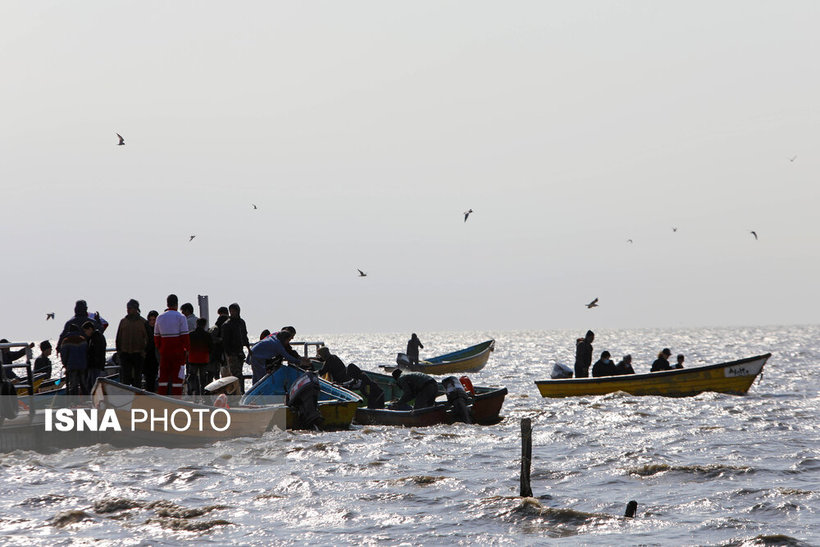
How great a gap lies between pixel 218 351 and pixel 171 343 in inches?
137

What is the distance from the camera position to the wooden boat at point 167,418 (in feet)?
52.1

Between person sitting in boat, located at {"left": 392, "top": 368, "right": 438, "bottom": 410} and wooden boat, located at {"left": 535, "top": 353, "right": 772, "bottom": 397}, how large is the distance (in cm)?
803

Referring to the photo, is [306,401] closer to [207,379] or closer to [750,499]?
[207,379]

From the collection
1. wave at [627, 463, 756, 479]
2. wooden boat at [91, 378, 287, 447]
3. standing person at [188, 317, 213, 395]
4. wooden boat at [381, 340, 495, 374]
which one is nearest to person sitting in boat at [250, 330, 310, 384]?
standing person at [188, 317, 213, 395]

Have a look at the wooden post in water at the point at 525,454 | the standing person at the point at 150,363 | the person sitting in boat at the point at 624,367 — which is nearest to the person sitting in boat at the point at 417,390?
the standing person at the point at 150,363

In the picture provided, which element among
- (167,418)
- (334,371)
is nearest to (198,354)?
(167,418)

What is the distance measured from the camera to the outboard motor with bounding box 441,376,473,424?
70.3 ft

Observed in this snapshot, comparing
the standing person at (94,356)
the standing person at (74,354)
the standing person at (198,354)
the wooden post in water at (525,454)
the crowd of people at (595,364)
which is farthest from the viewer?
the crowd of people at (595,364)

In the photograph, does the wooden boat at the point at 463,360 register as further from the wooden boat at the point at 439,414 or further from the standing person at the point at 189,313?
the standing person at the point at 189,313

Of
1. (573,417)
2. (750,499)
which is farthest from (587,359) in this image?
(750,499)

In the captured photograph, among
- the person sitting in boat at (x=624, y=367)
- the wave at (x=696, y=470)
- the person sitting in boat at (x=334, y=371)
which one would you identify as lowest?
the wave at (x=696, y=470)

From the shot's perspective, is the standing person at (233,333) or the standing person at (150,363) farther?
the standing person at (233,333)

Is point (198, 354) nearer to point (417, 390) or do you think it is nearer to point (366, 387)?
point (417, 390)

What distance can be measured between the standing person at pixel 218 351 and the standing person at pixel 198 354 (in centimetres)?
99
